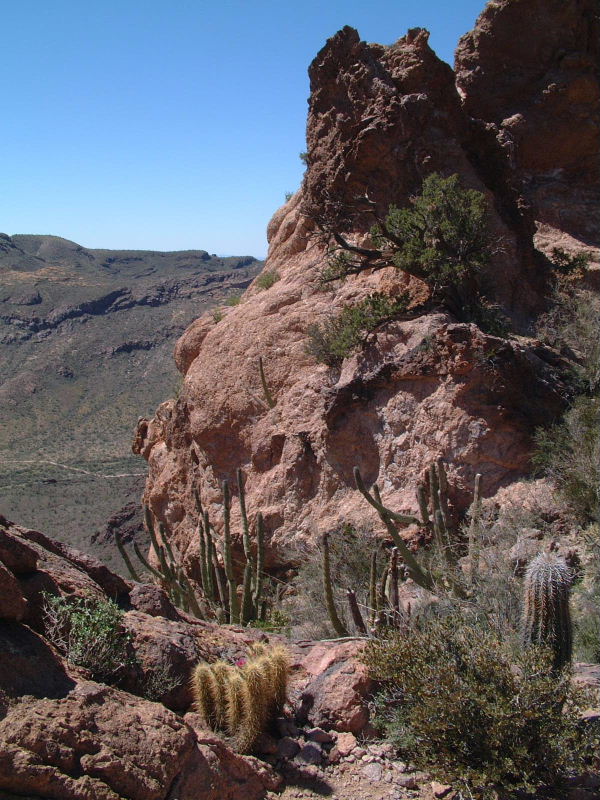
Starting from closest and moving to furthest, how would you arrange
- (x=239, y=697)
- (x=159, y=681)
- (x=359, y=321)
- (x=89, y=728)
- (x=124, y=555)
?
1. (x=89, y=728)
2. (x=239, y=697)
3. (x=159, y=681)
4. (x=359, y=321)
5. (x=124, y=555)

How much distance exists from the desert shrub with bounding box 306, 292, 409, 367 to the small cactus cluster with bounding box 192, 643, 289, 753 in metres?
7.66

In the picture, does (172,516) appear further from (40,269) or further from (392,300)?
(40,269)

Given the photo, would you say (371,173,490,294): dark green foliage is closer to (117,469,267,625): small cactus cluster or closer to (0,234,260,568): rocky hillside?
(117,469,267,625): small cactus cluster

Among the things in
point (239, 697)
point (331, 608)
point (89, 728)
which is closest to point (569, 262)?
point (331, 608)

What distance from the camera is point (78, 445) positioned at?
5141 centimetres

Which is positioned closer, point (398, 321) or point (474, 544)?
point (474, 544)

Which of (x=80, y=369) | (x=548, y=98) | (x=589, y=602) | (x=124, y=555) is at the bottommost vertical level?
(x=124, y=555)

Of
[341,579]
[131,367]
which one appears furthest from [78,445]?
[341,579]

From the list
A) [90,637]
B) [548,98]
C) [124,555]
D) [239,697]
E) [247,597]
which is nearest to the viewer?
[90,637]

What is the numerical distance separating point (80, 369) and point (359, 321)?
188ft

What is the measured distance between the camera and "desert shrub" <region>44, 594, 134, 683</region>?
507 cm

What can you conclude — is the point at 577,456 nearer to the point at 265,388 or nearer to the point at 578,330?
the point at 578,330

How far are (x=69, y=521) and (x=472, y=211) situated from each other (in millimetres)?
31001

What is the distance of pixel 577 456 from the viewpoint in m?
9.44
